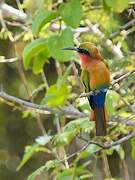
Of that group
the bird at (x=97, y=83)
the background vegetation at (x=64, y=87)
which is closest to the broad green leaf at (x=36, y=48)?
the background vegetation at (x=64, y=87)

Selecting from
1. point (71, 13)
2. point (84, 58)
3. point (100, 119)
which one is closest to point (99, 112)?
point (100, 119)

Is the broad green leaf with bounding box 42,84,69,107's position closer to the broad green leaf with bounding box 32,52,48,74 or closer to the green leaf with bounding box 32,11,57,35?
the broad green leaf with bounding box 32,52,48,74

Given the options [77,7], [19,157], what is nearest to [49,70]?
[19,157]

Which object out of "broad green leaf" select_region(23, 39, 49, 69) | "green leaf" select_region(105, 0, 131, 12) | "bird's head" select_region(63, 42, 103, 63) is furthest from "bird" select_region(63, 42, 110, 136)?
"green leaf" select_region(105, 0, 131, 12)

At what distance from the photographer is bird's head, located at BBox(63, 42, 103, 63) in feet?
3.97

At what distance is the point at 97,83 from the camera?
4.25 feet

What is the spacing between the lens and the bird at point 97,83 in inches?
49.9

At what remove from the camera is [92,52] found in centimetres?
123

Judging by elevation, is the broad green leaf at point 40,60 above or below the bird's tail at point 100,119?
above

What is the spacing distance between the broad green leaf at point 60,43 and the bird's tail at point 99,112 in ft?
0.65

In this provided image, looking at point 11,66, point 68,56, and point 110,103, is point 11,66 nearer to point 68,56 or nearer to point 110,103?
point 110,103

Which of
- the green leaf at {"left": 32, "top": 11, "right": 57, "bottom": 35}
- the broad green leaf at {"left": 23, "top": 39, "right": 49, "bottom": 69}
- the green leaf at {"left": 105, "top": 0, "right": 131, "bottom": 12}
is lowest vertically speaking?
A: the broad green leaf at {"left": 23, "top": 39, "right": 49, "bottom": 69}

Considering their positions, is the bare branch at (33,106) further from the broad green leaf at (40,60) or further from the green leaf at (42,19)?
→ the green leaf at (42,19)

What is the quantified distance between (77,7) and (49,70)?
85.8 inches
